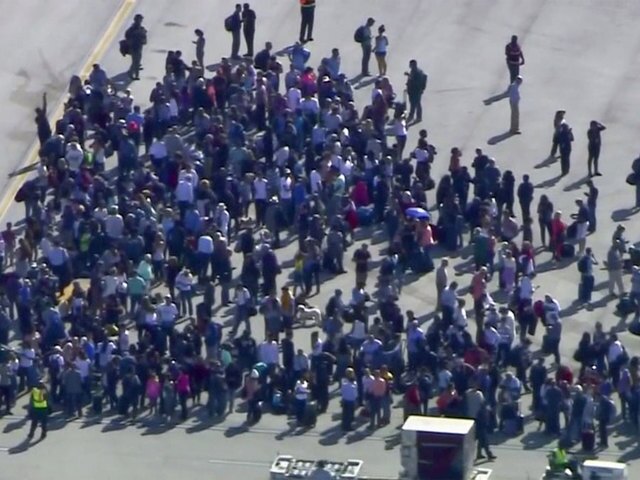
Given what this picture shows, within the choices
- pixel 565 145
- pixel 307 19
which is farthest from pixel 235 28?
pixel 565 145

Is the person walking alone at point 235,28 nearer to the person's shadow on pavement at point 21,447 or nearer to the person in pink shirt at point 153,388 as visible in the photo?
the person in pink shirt at point 153,388

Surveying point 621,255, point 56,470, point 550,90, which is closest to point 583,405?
point 621,255

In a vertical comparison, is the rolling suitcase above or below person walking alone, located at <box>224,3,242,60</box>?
below

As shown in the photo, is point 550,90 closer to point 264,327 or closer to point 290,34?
point 290,34

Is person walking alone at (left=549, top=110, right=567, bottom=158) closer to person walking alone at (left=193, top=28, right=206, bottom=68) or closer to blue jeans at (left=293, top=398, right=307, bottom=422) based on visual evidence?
person walking alone at (left=193, top=28, right=206, bottom=68)

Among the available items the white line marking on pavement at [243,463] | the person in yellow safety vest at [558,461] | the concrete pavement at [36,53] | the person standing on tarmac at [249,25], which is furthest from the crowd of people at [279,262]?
the concrete pavement at [36,53]

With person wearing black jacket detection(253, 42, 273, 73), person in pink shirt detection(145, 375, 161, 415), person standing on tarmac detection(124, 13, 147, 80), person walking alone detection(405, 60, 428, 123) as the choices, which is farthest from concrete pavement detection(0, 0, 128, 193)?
person in pink shirt detection(145, 375, 161, 415)

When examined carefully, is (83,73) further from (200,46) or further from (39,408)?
(39,408)
